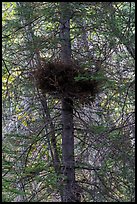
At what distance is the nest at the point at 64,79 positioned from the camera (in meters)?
4.27

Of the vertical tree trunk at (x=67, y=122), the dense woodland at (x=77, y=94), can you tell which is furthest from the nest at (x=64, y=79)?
the vertical tree trunk at (x=67, y=122)

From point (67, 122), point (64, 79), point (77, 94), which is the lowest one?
point (67, 122)

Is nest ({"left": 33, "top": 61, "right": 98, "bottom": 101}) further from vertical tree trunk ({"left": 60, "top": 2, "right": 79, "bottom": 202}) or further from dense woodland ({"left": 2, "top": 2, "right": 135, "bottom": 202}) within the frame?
vertical tree trunk ({"left": 60, "top": 2, "right": 79, "bottom": 202})

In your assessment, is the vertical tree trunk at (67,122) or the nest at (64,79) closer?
the nest at (64,79)

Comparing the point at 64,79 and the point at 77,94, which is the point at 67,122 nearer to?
the point at 77,94

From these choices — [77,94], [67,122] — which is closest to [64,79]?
[77,94]

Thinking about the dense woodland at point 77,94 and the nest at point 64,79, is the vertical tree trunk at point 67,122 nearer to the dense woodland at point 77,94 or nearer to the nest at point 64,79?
the dense woodland at point 77,94

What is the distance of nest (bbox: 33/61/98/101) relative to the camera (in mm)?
4273

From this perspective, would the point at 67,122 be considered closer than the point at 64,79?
No

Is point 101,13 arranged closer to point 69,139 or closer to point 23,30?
point 23,30

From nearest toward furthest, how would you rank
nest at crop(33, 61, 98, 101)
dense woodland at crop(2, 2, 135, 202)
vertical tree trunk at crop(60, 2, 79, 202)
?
dense woodland at crop(2, 2, 135, 202), nest at crop(33, 61, 98, 101), vertical tree trunk at crop(60, 2, 79, 202)

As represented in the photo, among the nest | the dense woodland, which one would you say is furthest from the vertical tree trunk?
the nest

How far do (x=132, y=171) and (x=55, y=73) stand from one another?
155cm

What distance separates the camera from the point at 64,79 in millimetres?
4309
